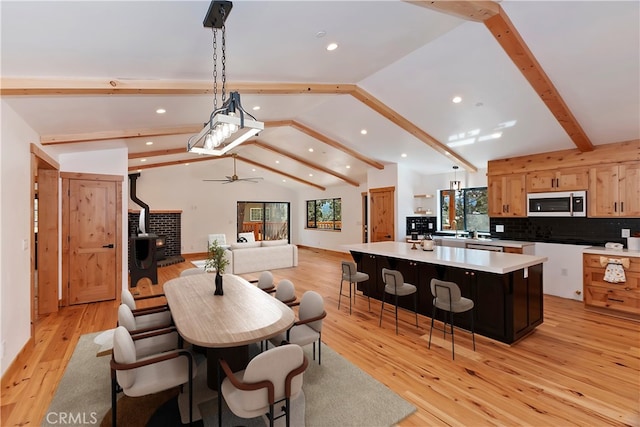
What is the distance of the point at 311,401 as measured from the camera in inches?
94.0

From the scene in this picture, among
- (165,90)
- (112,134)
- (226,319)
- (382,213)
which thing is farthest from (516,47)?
(382,213)

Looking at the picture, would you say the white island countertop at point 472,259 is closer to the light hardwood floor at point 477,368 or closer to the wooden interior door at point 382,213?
the light hardwood floor at point 477,368

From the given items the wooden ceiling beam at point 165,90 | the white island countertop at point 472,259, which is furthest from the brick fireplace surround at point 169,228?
the white island countertop at point 472,259

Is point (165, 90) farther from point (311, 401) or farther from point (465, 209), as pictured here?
point (465, 209)

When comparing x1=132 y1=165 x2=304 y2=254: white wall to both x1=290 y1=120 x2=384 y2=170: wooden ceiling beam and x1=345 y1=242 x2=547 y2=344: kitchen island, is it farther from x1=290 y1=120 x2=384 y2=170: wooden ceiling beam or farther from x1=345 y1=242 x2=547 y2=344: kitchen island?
x1=345 y1=242 x2=547 y2=344: kitchen island

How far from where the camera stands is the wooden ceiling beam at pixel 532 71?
273 cm

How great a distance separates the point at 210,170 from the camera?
403 inches

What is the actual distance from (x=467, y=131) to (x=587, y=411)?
398 cm

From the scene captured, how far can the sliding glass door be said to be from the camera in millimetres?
11484

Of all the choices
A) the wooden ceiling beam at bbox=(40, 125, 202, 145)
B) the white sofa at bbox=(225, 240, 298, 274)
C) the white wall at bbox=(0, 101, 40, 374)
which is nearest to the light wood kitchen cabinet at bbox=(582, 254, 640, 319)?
the white sofa at bbox=(225, 240, 298, 274)

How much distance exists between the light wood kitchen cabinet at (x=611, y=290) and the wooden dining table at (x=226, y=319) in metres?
4.67

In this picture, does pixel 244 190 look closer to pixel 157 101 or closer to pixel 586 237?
pixel 157 101

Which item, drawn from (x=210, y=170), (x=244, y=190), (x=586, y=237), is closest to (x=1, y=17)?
(x=586, y=237)

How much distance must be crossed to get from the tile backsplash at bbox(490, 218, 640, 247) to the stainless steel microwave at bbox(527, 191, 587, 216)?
0.36m
